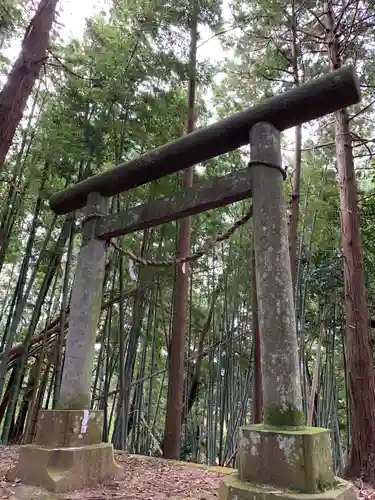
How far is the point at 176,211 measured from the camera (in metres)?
2.71

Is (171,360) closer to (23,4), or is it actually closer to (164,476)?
(164,476)

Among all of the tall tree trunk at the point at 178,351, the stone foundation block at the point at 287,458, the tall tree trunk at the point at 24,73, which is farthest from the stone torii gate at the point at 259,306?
the tall tree trunk at the point at 178,351

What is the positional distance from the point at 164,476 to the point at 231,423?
2.55 m

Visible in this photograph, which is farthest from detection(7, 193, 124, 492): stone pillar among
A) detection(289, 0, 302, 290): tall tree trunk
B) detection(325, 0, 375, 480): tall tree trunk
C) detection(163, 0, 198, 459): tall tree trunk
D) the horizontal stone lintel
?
detection(325, 0, 375, 480): tall tree trunk

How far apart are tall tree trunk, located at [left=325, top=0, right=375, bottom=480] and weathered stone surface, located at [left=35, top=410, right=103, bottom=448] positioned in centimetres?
256

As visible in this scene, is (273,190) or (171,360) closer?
(273,190)

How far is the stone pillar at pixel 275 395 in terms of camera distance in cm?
169

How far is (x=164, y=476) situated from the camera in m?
2.85

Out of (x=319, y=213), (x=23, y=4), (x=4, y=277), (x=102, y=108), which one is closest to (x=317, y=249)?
(x=319, y=213)

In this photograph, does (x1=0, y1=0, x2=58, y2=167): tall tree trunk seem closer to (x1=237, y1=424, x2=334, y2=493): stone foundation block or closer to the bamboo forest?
Answer: the bamboo forest

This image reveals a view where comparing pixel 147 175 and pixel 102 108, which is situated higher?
pixel 102 108

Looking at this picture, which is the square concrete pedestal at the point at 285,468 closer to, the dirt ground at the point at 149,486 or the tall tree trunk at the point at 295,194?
the dirt ground at the point at 149,486

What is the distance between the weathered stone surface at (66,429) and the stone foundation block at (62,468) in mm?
64

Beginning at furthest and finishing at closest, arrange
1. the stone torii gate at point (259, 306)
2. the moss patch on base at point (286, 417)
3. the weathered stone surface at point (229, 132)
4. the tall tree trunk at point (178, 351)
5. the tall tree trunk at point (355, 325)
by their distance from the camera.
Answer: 1. the tall tree trunk at point (178, 351)
2. the tall tree trunk at point (355, 325)
3. the weathered stone surface at point (229, 132)
4. the moss patch on base at point (286, 417)
5. the stone torii gate at point (259, 306)
